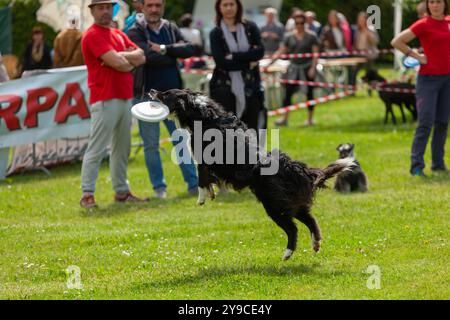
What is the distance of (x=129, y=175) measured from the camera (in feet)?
40.7

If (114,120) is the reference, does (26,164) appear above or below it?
below

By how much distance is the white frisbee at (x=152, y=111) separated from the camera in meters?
7.06

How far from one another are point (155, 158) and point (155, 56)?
1.26 meters

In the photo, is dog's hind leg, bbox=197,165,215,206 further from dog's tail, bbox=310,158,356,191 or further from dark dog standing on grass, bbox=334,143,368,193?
dark dog standing on grass, bbox=334,143,368,193

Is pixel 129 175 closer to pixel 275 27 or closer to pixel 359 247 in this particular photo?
pixel 359 247

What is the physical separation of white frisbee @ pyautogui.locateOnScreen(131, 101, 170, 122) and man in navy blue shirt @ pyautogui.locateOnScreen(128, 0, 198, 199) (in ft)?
8.65

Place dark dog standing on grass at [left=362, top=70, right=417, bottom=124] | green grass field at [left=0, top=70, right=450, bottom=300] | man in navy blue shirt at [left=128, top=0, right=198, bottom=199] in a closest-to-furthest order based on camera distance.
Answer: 1. green grass field at [left=0, top=70, right=450, bottom=300]
2. man in navy blue shirt at [left=128, top=0, right=198, bottom=199]
3. dark dog standing on grass at [left=362, top=70, right=417, bottom=124]

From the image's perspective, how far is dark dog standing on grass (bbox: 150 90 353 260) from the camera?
23.0 ft

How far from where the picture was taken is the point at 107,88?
9.66 meters

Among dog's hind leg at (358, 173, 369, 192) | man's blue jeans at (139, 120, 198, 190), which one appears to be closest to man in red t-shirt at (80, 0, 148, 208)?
man's blue jeans at (139, 120, 198, 190)

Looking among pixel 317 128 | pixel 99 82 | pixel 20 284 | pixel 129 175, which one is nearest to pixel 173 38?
pixel 99 82

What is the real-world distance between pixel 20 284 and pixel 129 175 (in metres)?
5.73

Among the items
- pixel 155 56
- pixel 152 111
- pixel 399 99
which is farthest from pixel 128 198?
pixel 399 99

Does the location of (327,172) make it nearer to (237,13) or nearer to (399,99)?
(237,13)
